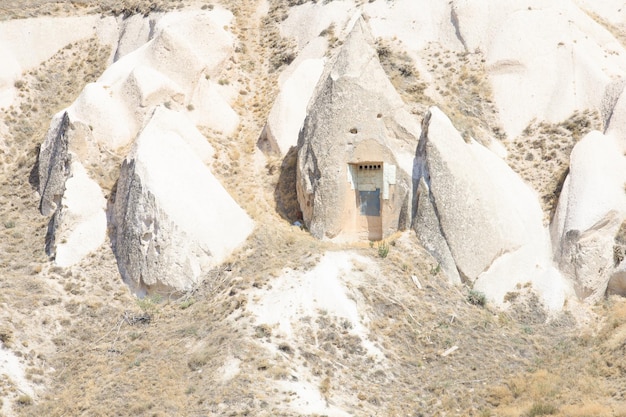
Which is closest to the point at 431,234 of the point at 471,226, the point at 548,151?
the point at 471,226

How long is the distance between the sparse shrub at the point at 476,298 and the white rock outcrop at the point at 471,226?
0.33 meters

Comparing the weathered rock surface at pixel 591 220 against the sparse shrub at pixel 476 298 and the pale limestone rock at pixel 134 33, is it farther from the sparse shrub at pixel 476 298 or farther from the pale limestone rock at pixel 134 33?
the pale limestone rock at pixel 134 33

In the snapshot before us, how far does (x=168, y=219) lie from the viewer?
1160 inches

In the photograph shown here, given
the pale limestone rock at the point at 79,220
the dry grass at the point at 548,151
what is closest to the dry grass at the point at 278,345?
the pale limestone rock at the point at 79,220

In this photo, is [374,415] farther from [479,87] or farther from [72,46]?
[72,46]

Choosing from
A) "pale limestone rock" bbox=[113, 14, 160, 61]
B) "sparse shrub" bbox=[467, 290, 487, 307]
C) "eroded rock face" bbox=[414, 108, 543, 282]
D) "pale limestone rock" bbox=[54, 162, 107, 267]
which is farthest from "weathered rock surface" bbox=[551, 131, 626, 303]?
"pale limestone rock" bbox=[113, 14, 160, 61]

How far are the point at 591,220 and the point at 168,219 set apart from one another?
1301 cm

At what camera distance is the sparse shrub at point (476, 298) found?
94.3 feet

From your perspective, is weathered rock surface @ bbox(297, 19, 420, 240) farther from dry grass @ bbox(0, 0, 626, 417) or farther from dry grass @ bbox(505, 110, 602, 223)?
dry grass @ bbox(505, 110, 602, 223)

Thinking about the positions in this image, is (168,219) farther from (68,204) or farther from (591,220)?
(591,220)

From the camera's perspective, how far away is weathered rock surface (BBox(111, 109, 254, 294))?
1147 inches

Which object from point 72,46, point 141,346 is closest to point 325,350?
point 141,346

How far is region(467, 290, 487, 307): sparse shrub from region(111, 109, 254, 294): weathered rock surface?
719cm

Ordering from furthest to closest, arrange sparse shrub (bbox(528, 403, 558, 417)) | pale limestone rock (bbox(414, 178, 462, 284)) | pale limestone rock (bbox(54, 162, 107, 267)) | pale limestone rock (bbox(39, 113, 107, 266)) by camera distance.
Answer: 1. pale limestone rock (bbox(39, 113, 107, 266))
2. pale limestone rock (bbox(54, 162, 107, 267))
3. pale limestone rock (bbox(414, 178, 462, 284))
4. sparse shrub (bbox(528, 403, 558, 417))
